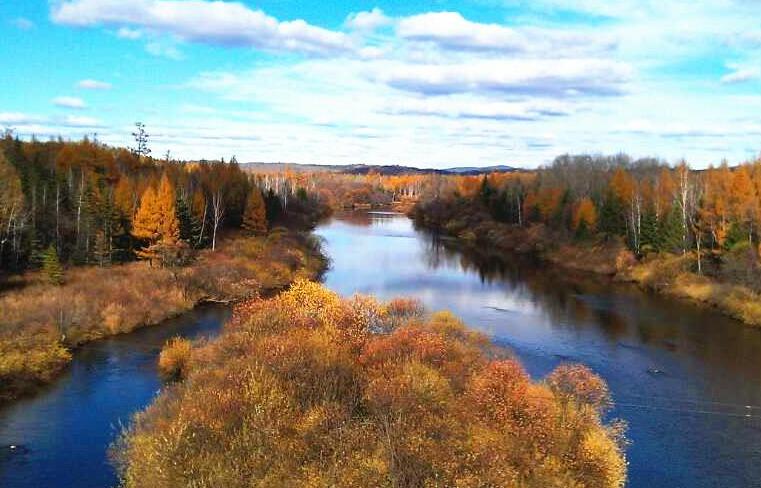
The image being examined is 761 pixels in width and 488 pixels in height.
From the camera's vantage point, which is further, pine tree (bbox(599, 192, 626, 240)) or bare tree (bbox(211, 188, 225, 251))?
pine tree (bbox(599, 192, 626, 240))

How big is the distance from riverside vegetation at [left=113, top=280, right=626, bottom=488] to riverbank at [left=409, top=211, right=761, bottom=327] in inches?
1147

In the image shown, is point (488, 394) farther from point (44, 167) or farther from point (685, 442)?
point (44, 167)

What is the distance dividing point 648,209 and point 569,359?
125ft

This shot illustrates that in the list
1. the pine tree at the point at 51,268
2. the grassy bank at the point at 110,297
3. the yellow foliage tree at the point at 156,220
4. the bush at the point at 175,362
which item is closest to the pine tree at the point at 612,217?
the grassy bank at the point at 110,297

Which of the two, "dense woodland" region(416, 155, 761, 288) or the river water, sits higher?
"dense woodland" region(416, 155, 761, 288)

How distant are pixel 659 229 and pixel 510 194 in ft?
132

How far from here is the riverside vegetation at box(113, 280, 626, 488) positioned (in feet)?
55.5

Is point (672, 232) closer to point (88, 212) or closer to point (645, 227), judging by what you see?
point (645, 227)

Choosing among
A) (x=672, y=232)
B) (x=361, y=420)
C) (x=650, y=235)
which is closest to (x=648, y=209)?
(x=650, y=235)

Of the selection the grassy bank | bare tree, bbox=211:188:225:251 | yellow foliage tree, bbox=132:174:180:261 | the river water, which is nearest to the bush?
the river water

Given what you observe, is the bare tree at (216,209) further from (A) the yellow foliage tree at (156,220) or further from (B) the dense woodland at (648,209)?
(B) the dense woodland at (648,209)

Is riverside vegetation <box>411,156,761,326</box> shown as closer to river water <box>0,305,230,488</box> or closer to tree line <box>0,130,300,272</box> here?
river water <box>0,305,230,488</box>

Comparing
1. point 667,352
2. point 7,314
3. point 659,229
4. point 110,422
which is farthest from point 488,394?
point 659,229

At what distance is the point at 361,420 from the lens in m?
19.5
